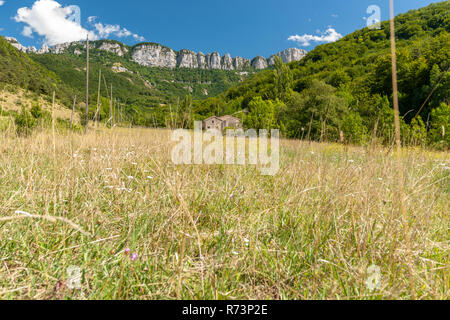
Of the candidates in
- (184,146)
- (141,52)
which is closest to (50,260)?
(184,146)

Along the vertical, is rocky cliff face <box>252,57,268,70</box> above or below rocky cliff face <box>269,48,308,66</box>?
below

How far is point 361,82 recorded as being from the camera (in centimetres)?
3319

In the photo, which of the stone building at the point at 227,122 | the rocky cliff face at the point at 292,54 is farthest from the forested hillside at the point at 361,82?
the rocky cliff face at the point at 292,54

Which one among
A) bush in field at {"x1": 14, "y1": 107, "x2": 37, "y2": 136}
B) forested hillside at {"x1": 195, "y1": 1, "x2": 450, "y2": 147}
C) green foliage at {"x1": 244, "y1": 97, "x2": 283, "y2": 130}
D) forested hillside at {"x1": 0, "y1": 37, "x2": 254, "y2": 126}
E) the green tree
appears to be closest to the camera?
forested hillside at {"x1": 0, "y1": 37, "x2": 254, "y2": 126}

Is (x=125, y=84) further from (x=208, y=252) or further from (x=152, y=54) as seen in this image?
(x=152, y=54)

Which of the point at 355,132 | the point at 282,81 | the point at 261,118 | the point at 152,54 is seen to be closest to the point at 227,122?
the point at 261,118

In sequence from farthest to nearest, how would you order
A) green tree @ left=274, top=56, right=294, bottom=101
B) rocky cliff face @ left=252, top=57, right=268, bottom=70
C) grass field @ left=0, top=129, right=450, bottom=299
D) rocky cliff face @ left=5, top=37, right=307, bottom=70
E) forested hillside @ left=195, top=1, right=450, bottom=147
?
rocky cliff face @ left=252, top=57, right=268, bottom=70, rocky cliff face @ left=5, top=37, right=307, bottom=70, green tree @ left=274, top=56, right=294, bottom=101, forested hillside @ left=195, top=1, right=450, bottom=147, grass field @ left=0, top=129, right=450, bottom=299

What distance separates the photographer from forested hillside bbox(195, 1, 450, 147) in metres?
15.3

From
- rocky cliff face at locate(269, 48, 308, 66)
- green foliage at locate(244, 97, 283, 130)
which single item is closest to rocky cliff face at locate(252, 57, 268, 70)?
rocky cliff face at locate(269, 48, 308, 66)

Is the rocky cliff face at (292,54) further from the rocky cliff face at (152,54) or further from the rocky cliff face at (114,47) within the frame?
the rocky cliff face at (114,47)

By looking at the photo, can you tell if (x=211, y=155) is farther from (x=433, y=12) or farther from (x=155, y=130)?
(x=433, y=12)

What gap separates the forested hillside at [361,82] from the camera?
1526 cm

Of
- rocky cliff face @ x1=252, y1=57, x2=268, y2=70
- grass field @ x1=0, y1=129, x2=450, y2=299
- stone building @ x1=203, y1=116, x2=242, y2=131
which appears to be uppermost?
rocky cliff face @ x1=252, y1=57, x2=268, y2=70

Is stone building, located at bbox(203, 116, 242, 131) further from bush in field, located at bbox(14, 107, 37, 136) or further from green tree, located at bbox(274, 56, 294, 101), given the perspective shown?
green tree, located at bbox(274, 56, 294, 101)
